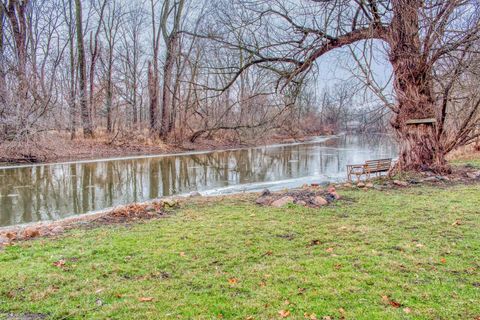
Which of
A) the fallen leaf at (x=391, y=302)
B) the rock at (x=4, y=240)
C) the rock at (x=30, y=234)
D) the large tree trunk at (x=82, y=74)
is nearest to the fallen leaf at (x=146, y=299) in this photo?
the fallen leaf at (x=391, y=302)

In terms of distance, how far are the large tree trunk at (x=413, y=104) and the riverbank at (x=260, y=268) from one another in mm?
3395

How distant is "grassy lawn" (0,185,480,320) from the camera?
3.01m

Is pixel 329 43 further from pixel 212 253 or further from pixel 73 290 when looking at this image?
pixel 73 290

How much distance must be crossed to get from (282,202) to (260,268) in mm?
3206

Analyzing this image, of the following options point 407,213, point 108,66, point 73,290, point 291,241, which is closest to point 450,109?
point 407,213

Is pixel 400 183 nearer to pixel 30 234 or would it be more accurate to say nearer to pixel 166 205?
pixel 166 205

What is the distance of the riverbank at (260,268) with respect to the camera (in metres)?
3.01

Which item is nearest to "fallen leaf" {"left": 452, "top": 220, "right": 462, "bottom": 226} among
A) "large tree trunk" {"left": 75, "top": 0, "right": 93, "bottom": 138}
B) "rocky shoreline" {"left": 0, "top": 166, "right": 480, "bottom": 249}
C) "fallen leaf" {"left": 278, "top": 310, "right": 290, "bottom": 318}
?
"rocky shoreline" {"left": 0, "top": 166, "right": 480, "bottom": 249}

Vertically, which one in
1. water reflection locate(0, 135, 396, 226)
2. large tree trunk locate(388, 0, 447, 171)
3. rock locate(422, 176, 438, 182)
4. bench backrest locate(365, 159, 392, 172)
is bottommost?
water reflection locate(0, 135, 396, 226)

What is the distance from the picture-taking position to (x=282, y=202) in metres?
6.97

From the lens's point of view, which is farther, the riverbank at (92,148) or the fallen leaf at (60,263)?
the riverbank at (92,148)

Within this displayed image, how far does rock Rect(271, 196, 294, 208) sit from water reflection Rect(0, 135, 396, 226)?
14.0 ft

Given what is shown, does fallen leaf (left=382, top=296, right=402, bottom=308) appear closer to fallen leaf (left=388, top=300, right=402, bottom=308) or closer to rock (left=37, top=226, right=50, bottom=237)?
fallen leaf (left=388, top=300, right=402, bottom=308)

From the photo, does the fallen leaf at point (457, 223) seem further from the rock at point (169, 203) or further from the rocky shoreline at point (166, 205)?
the rock at point (169, 203)
